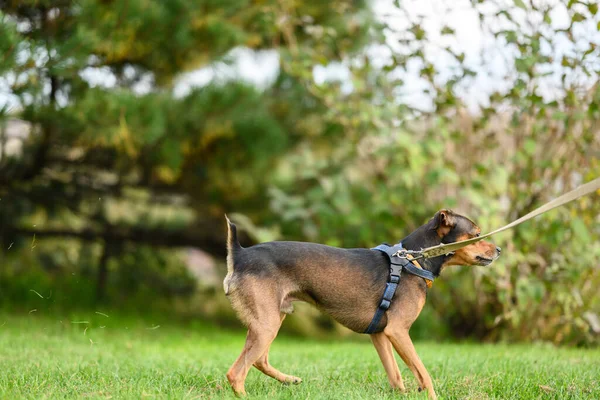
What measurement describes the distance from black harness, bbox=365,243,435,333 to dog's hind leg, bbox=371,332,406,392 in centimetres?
17

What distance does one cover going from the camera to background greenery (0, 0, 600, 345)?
7184 mm

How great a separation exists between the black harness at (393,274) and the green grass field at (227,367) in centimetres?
48

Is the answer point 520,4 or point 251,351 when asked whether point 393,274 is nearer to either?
point 251,351

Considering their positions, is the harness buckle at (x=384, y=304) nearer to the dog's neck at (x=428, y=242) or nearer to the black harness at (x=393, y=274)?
the black harness at (x=393, y=274)

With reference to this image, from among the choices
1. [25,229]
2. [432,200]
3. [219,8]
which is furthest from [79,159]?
[432,200]

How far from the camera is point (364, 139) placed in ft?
28.4

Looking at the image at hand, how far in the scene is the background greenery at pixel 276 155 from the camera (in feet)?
23.6

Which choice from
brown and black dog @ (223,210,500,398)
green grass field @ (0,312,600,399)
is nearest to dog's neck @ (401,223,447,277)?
brown and black dog @ (223,210,500,398)

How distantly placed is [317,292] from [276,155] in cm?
520

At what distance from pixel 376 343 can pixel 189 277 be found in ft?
23.4

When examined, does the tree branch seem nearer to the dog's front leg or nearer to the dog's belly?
the dog's belly

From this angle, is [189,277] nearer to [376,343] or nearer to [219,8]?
[219,8]

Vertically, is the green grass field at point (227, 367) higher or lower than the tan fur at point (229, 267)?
lower

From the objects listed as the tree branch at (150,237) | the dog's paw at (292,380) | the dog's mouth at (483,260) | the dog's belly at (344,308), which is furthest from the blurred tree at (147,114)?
the dog's mouth at (483,260)
